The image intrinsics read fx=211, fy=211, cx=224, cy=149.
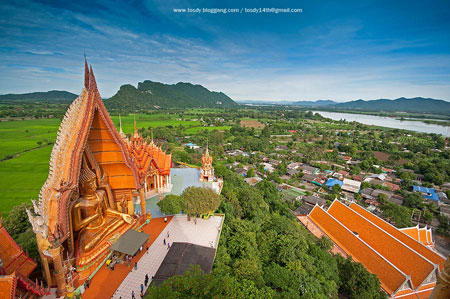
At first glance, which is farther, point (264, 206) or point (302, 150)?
point (302, 150)

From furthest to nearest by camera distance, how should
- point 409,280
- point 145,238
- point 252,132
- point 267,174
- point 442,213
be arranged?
point 252,132, point 267,174, point 442,213, point 409,280, point 145,238

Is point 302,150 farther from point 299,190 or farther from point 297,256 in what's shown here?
point 297,256

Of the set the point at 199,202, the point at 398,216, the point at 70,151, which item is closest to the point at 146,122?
the point at 199,202

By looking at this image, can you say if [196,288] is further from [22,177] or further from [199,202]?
[22,177]

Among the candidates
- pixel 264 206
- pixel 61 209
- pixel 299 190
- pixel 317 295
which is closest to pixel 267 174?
pixel 299 190

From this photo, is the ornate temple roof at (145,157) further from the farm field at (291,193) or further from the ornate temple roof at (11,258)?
the farm field at (291,193)

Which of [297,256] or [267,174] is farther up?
[297,256]
